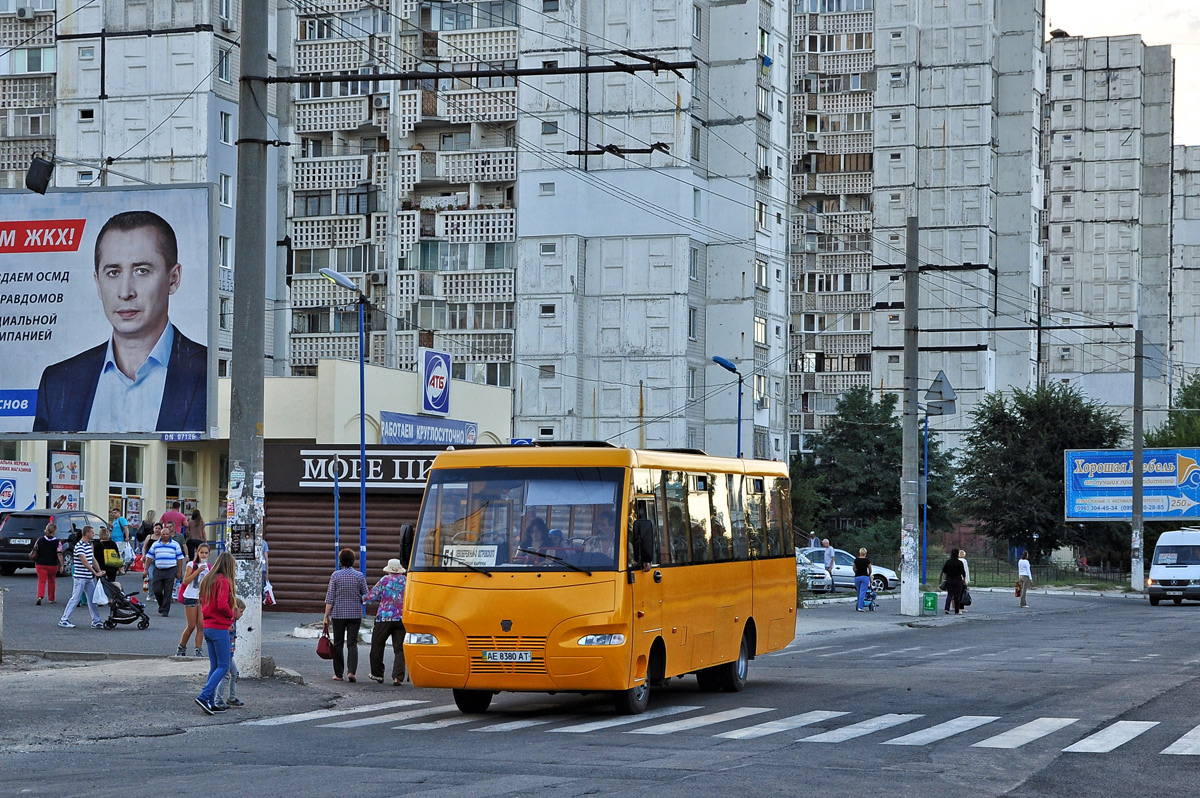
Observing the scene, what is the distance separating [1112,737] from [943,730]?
1.50m

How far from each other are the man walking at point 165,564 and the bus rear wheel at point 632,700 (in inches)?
664

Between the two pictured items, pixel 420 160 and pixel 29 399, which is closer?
pixel 29 399

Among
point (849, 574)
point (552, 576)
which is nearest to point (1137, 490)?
point (849, 574)

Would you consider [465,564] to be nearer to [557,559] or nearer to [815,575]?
[557,559]

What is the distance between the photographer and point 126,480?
59.3m

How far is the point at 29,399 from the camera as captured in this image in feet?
79.0

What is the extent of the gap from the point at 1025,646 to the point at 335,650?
1446 centimetres

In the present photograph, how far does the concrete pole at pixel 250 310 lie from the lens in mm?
19531

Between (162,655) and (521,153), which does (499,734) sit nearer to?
(162,655)

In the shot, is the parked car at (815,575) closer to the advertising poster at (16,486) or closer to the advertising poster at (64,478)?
the advertising poster at (64,478)

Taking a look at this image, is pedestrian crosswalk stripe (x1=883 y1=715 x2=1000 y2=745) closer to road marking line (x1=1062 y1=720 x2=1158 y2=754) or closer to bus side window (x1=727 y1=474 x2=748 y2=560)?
road marking line (x1=1062 y1=720 x2=1158 y2=754)

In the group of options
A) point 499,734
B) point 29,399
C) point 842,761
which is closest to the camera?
point 842,761

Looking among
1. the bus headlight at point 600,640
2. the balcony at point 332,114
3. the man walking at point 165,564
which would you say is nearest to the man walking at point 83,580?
the man walking at point 165,564

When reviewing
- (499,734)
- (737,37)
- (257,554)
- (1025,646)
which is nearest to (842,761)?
(499,734)
